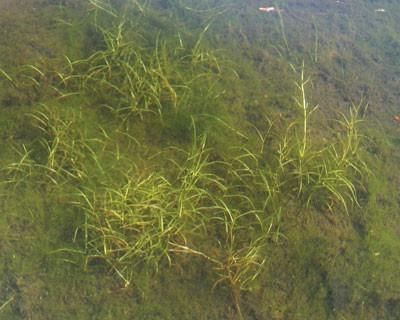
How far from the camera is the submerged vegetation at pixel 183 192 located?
284cm

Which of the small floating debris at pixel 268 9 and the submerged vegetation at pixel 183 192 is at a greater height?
the small floating debris at pixel 268 9

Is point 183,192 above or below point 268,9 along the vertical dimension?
below

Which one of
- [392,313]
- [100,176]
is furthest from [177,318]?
[392,313]

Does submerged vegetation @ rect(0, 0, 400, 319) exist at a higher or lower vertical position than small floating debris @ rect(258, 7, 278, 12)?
lower

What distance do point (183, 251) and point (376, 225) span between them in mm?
1419

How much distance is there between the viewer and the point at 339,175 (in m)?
3.38

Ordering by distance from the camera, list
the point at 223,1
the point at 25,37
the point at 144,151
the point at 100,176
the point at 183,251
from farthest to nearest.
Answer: the point at 223,1 < the point at 25,37 < the point at 144,151 < the point at 100,176 < the point at 183,251

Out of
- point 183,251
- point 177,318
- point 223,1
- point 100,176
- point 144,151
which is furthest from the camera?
point 223,1

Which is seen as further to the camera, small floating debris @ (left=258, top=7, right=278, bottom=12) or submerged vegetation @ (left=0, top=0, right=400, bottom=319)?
small floating debris @ (left=258, top=7, right=278, bottom=12)

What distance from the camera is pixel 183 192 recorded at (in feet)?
10.2

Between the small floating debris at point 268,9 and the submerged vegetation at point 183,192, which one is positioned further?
the small floating debris at point 268,9

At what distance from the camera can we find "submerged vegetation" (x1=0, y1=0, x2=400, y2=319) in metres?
2.84

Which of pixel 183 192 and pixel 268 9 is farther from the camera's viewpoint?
pixel 268 9

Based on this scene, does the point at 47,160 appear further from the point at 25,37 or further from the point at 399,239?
the point at 399,239
